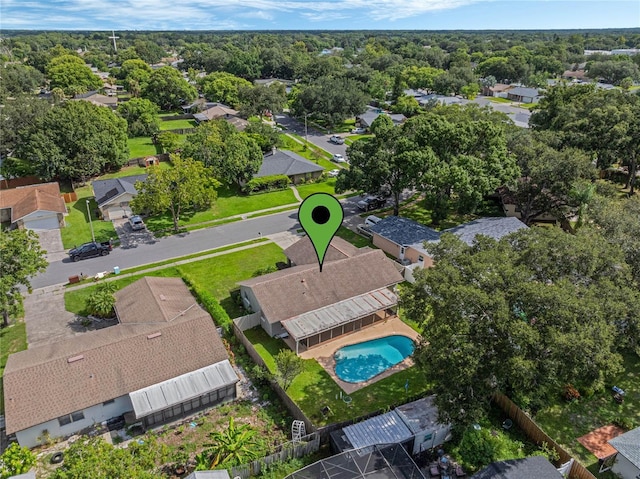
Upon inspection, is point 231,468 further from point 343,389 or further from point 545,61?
point 545,61

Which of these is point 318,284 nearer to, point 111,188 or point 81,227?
point 81,227

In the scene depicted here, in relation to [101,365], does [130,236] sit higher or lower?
lower

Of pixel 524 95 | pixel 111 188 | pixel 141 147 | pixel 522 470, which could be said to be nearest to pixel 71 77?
pixel 141 147

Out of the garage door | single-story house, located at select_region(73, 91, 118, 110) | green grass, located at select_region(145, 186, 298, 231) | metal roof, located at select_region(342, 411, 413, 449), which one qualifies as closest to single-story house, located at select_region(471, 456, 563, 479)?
metal roof, located at select_region(342, 411, 413, 449)

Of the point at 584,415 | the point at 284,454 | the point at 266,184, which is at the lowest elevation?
the point at 584,415

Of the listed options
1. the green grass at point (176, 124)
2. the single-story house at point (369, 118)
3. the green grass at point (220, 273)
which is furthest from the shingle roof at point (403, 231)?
the green grass at point (176, 124)

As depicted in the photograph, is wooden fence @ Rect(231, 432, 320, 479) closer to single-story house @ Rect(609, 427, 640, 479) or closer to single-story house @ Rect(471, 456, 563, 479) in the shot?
single-story house @ Rect(471, 456, 563, 479)

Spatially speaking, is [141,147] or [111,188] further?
[141,147]
